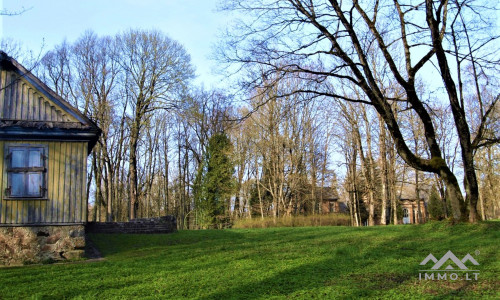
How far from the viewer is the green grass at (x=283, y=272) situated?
6.71 meters

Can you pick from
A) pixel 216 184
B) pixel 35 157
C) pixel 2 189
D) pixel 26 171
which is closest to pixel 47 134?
pixel 35 157

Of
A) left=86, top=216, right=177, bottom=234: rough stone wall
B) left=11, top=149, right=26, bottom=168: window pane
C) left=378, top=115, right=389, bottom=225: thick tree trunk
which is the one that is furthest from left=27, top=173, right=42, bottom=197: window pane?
left=378, top=115, right=389, bottom=225: thick tree trunk

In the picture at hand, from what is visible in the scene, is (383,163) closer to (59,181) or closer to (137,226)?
(137,226)

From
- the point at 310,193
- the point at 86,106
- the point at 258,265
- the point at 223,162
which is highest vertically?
the point at 86,106

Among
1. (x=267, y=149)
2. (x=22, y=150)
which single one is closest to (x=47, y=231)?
(x=22, y=150)

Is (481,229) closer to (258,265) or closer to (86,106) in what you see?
(258,265)

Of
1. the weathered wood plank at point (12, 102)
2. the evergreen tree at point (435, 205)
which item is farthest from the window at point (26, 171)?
the evergreen tree at point (435, 205)

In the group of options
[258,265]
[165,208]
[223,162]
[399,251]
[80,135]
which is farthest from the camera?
[165,208]

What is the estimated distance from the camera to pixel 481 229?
454 inches

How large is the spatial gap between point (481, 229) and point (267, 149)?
2195cm

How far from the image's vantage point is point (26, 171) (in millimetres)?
12055

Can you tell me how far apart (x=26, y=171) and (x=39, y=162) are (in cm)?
40

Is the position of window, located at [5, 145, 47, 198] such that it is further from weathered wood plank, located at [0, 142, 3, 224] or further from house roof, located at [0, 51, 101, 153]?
house roof, located at [0, 51, 101, 153]

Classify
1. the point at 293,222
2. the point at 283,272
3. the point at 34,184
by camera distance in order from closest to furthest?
the point at 283,272
the point at 34,184
the point at 293,222
